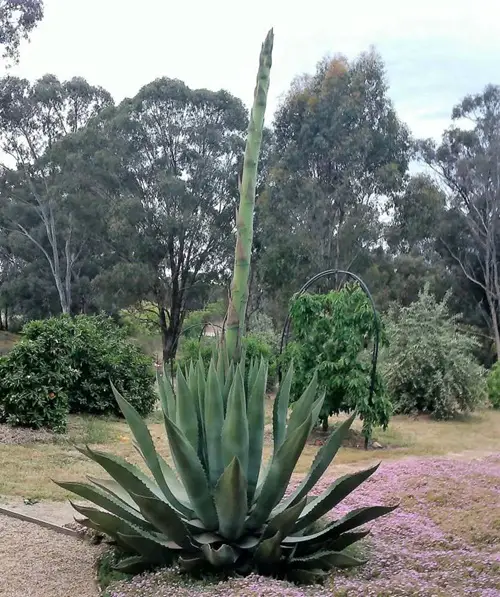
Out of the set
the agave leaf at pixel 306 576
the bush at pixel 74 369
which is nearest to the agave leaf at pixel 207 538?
the agave leaf at pixel 306 576

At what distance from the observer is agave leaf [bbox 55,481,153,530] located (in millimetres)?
3838

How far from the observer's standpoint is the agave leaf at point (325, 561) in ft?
12.4

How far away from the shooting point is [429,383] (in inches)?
581

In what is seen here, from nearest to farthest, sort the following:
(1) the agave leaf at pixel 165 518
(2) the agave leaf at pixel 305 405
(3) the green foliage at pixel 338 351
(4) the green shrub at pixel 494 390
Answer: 1. (1) the agave leaf at pixel 165 518
2. (2) the agave leaf at pixel 305 405
3. (3) the green foliage at pixel 338 351
4. (4) the green shrub at pixel 494 390

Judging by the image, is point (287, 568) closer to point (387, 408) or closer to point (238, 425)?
point (238, 425)

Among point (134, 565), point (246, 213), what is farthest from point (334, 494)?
point (246, 213)

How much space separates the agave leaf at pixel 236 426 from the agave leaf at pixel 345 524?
51 cm

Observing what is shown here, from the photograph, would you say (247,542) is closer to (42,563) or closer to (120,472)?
(120,472)

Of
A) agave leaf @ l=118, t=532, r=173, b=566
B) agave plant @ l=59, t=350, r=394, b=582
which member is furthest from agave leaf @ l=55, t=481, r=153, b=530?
agave leaf @ l=118, t=532, r=173, b=566

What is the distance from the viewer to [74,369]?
11.5m

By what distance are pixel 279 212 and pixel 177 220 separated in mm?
4109

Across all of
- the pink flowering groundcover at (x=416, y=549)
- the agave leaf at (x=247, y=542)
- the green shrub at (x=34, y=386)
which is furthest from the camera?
the green shrub at (x=34, y=386)

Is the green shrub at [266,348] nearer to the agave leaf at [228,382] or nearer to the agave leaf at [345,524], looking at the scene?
the agave leaf at [345,524]

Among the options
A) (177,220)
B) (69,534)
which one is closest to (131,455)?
(69,534)
